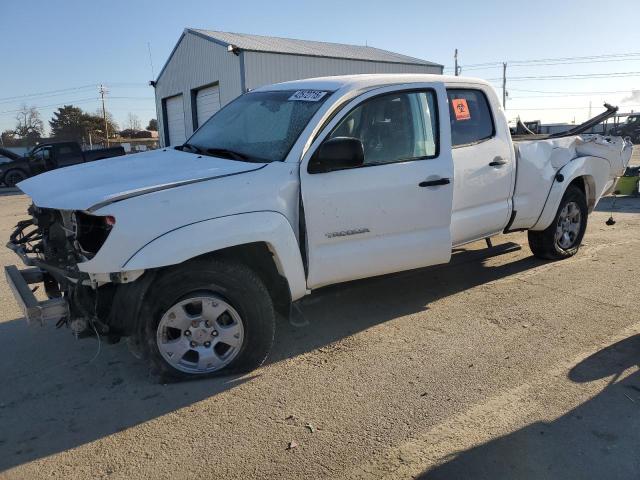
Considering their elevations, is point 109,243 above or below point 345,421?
above

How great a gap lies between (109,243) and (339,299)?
2.57 m

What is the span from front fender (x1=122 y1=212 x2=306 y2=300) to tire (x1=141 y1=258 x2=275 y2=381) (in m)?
0.17

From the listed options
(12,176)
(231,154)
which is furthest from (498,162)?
(12,176)

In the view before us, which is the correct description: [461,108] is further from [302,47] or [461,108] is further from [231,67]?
[302,47]

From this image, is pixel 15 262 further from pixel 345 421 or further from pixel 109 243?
pixel 345 421

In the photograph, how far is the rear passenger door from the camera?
470cm

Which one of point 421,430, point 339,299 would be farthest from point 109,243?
point 339,299

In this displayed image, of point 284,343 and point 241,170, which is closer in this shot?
point 241,170

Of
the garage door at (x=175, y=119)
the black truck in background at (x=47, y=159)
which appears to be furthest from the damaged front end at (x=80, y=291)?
the garage door at (x=175, y=119)

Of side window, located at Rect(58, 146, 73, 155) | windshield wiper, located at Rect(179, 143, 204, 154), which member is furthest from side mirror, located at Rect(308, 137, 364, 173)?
side window, located at Rect(58, 146, 73, 155)

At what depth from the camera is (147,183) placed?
11.0 feet

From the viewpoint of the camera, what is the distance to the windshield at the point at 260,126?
3928 mm

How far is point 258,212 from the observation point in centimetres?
351

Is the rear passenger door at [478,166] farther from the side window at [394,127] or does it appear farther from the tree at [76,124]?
the tree at [76,124]
